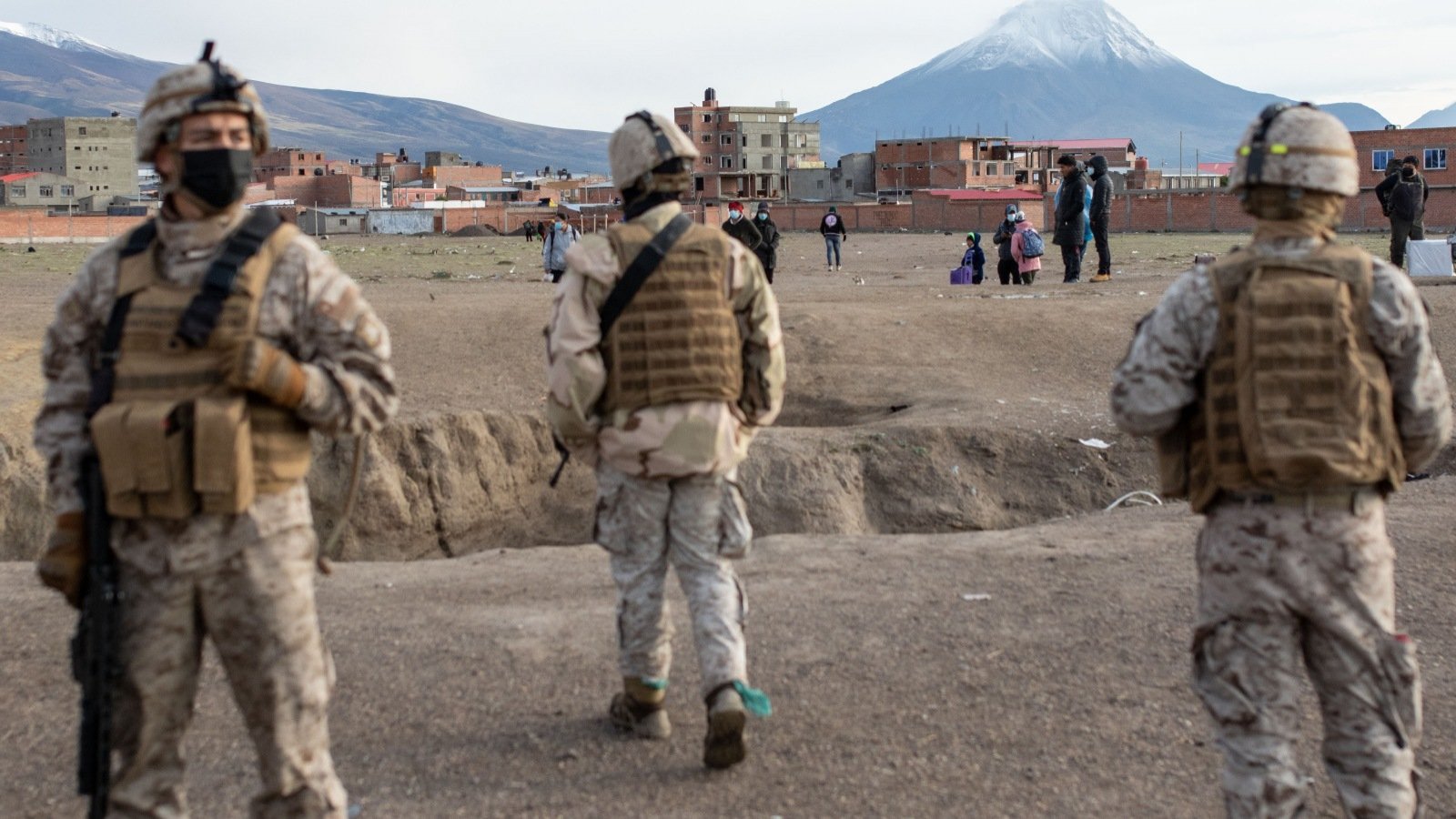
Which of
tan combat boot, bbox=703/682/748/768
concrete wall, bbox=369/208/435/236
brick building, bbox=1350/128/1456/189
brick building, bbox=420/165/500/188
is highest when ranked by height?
brick building, bbox=420/165/500/188

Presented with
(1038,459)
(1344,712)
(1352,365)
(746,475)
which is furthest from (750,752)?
(1038,459)

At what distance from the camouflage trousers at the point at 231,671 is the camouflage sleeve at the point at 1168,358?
212 centimetres

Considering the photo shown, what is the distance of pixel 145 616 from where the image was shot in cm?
359

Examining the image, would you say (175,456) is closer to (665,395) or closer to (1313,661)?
(665,395)

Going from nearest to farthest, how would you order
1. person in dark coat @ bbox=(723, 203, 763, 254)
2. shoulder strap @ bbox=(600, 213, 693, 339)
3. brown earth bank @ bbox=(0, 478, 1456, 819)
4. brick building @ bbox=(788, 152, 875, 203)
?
brown earth bank @ bbox=(0, 478, 1456, 819) < shoulder strap @ bbox=(600, 213, 693, 339) < person in dark coat @ bbox=(723, 203, 763, 254) < brick building @ bbox=(788, 152, 875, 203)

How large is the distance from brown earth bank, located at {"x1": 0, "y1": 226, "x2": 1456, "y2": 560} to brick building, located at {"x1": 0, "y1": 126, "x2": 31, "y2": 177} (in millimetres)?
148360

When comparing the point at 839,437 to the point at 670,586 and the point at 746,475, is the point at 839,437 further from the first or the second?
the point at 670,586

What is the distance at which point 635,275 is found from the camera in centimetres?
491

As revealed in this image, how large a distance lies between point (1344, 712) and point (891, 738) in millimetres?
1784

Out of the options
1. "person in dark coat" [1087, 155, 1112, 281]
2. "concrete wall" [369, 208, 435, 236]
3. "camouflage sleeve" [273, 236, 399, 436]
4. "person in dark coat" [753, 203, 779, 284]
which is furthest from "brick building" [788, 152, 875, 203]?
"camouflage sleeve" [273, 236, 399, 436]

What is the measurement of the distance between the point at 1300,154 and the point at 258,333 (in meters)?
2.57

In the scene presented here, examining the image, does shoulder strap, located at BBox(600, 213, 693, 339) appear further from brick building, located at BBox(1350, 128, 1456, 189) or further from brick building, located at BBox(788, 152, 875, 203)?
brick building, located at BBox(788, 152, 875, 203)

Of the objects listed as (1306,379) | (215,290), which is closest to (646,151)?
(215,290)

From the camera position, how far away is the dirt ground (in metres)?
4.84
